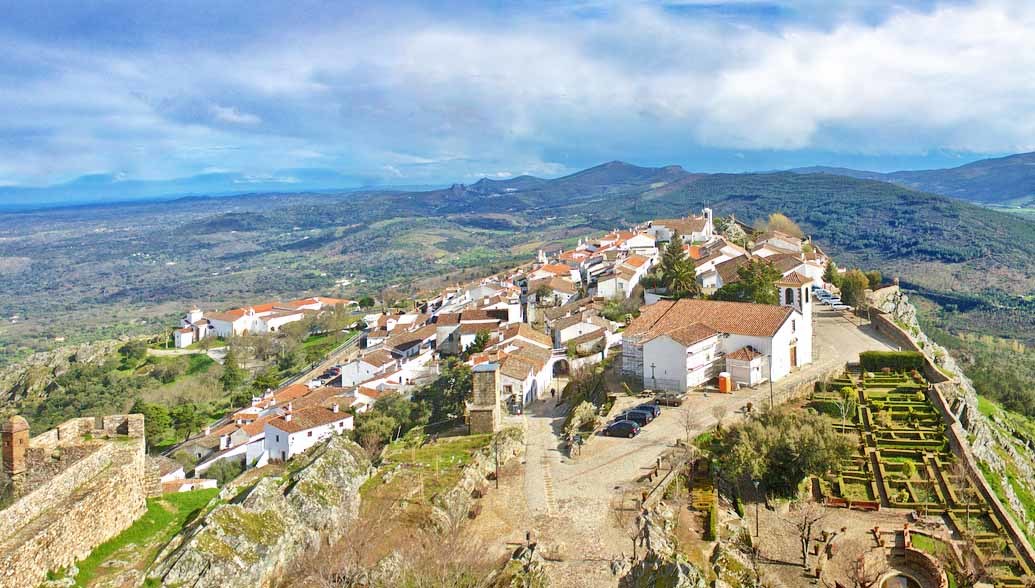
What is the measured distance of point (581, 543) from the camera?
1460 centimetres

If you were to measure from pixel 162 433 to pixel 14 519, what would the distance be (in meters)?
40.2

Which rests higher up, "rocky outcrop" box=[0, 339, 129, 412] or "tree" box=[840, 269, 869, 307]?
"tree" box=[840, 269, 869, 307]

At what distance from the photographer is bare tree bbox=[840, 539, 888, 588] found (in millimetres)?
16156

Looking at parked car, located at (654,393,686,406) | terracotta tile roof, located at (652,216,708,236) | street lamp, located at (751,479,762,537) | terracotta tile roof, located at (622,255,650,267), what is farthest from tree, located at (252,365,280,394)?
street lamp, located at (751,479,762,537)

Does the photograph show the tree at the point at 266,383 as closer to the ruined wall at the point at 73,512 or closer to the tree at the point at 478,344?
the tree at the point at 478,344

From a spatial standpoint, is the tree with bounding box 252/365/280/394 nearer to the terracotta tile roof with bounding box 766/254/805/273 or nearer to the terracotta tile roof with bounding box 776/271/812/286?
the terracotta tile roof with bounding box 766/254/805/273

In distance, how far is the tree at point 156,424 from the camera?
4719cm

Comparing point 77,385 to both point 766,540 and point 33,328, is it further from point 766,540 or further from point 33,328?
point 33,328

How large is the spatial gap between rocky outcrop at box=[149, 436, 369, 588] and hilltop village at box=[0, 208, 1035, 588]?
0.04 m

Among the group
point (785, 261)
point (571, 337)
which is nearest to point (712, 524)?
point (571, 337)

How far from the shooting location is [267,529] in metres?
11.6

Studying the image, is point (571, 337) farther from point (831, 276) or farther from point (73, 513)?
point (73, 513)

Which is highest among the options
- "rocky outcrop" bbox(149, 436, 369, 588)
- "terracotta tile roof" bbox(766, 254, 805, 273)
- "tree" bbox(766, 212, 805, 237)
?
"tree" bbox(766, 212, 805, 237)

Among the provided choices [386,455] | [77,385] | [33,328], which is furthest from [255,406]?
[33,328]
